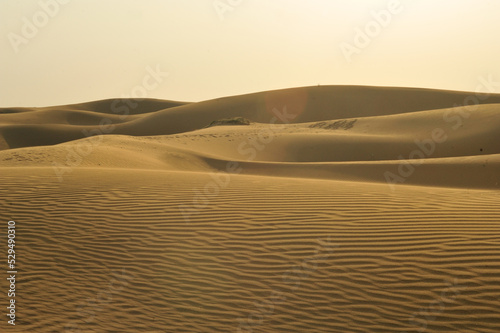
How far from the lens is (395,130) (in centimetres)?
3075

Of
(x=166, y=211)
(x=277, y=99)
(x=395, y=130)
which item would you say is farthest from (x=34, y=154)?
(x=277, y=99)

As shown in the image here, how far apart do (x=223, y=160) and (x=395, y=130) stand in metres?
12.9

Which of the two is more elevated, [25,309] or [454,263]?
[454,263]

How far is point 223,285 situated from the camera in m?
6.01

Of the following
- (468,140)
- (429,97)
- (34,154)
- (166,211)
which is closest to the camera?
(166,211)

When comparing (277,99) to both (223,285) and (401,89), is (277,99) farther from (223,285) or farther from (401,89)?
(223,285)

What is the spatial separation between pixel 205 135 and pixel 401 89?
112 ft

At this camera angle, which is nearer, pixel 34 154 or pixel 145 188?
pixel 145 188

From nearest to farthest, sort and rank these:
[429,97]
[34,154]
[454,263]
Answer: [454,263] < [34,154] < [429,97]

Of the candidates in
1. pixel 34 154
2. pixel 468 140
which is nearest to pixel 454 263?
pixel 34 154

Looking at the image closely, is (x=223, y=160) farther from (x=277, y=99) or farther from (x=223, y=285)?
(x=277, y=99)

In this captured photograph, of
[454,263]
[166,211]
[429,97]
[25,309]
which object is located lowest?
[25,309]

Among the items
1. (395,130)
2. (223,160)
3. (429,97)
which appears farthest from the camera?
(429,97)

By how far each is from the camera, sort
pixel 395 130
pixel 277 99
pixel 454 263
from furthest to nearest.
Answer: pixel 277 99 < pixel 395 130 < pixel 454 263
